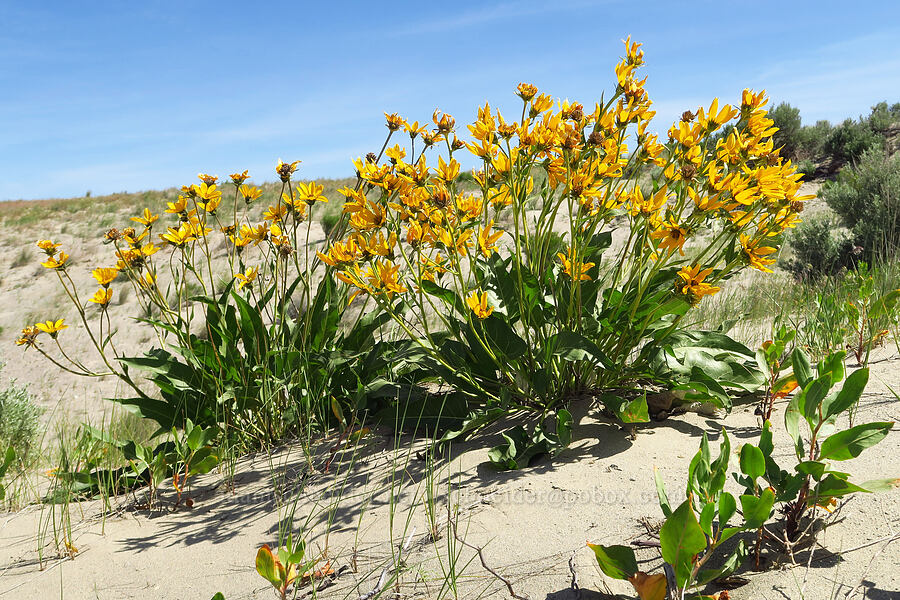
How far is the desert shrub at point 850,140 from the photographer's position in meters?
12.9

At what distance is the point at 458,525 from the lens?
1891 mm

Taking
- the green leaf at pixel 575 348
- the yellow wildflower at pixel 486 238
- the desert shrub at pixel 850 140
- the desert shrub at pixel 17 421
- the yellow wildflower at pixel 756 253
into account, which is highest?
the desert shrub at pixel 850 140

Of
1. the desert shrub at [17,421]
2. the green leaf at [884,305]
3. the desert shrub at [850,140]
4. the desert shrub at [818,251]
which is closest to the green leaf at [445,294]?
the green leaf at [884,305]

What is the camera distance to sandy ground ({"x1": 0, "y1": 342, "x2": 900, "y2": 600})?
1.54 m

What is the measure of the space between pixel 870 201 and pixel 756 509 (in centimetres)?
780

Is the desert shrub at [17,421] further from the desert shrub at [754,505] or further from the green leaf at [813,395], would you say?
the green leaf at [813,395]

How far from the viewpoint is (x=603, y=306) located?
2693 millimetres

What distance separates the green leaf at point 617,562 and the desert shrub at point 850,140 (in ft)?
44.6

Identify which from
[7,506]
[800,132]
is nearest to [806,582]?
[7,506]

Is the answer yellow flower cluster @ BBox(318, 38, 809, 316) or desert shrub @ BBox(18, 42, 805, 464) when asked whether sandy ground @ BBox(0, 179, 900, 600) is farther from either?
yellow flower cluster @ BBox(318, 38, 809, 316)

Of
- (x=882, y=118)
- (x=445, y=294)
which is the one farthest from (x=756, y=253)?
(x=882, y=118)

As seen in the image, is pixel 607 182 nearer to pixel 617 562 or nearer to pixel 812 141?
pixel 617 562

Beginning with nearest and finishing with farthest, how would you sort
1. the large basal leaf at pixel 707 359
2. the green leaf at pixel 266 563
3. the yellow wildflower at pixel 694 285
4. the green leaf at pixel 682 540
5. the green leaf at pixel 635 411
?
the green leaf at pixel 682 540, the green leaf at pixel 266 563, the yellow wildflower at pixel 694 285, the green leaf at pixel 635 411, the large basal leaf at pixel 707 359

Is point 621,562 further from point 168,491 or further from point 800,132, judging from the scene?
point 800,132
